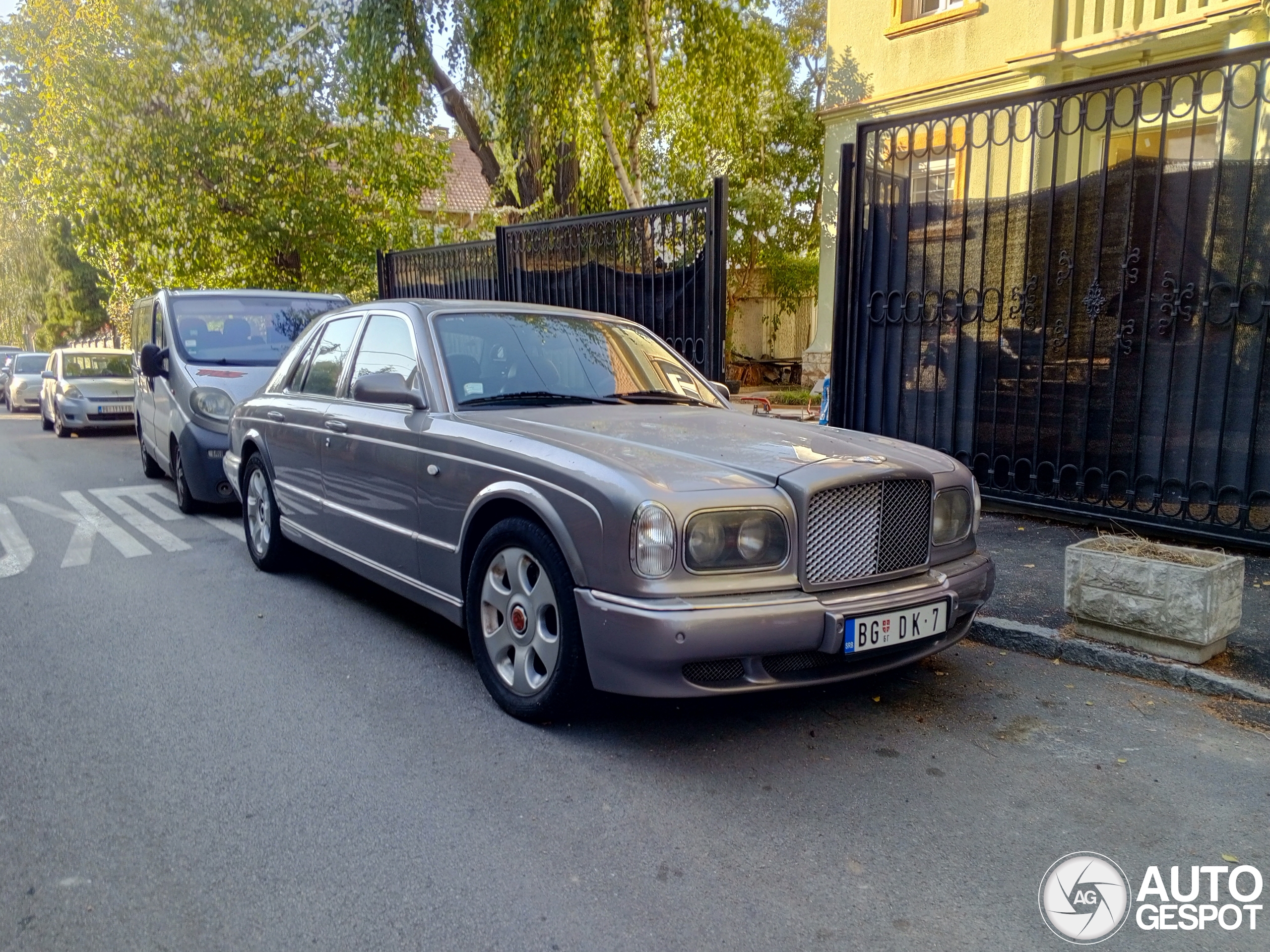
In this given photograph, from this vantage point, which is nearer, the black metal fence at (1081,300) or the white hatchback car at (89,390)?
the black metal fence at (1081,300)

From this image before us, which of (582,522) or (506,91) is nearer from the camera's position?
(582,522)

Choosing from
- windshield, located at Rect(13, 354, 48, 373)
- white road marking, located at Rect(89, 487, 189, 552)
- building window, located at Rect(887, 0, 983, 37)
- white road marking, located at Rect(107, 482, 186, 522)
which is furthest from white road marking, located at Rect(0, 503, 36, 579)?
windshield, located at Rect(13, 354, 48, 373)

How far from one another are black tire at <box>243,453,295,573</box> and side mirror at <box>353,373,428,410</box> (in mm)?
1922

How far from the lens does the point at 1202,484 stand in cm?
619

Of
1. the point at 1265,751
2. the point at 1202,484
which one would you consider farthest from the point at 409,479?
the point at 1202,484

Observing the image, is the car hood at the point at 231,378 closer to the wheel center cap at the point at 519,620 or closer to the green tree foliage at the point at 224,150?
the wheel center cap at the point at 519,620

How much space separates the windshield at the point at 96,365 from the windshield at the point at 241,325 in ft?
29.5

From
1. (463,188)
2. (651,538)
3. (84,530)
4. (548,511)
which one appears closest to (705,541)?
(651,538)

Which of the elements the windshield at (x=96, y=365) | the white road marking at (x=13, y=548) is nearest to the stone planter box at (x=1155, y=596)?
the white road marking at (x=13, y=548)

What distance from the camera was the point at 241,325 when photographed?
955 cm

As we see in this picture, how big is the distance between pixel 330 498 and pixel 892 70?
1111cm

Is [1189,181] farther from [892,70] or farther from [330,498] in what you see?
[892,70]

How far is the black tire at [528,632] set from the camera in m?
3.67

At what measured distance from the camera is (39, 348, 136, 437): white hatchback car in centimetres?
1664
